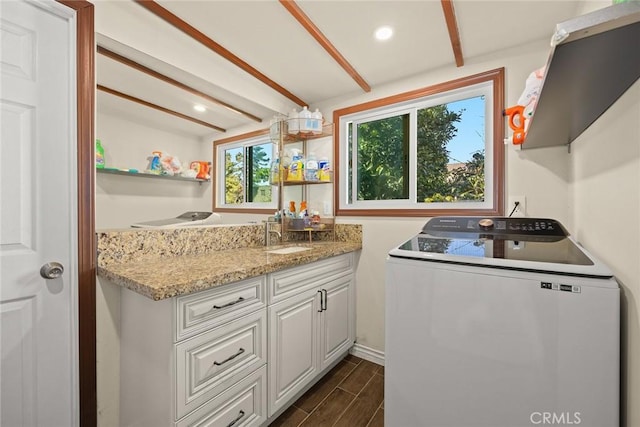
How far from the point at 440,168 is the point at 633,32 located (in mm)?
1478

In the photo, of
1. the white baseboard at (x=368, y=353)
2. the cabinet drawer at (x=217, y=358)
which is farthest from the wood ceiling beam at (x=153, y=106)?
the white baseboard at (x=368, y=353)

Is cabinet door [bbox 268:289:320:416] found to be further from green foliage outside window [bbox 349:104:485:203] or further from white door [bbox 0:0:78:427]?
green foliage outside window [bbox 349:104:485:203]

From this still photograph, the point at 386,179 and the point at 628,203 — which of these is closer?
the point at 628,203

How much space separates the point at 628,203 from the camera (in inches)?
29.4

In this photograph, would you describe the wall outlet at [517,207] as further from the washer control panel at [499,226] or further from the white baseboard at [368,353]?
the white baseboard at [368,353]

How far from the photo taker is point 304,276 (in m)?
1.61

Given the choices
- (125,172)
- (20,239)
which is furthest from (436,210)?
(20,239)

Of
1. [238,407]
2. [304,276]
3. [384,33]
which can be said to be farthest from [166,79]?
[238,407]

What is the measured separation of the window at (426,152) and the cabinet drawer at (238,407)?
139 centimetres

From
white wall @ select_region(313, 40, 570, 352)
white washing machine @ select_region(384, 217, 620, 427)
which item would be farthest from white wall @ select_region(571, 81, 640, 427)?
white wall @ select_region(313, 40, 570, 352)

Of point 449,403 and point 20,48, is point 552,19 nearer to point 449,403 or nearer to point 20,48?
point 449,403

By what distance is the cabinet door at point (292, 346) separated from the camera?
1394mm

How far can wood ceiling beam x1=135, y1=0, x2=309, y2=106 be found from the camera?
1266 millimetres

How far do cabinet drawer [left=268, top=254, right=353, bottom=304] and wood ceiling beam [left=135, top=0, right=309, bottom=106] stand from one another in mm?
1347
